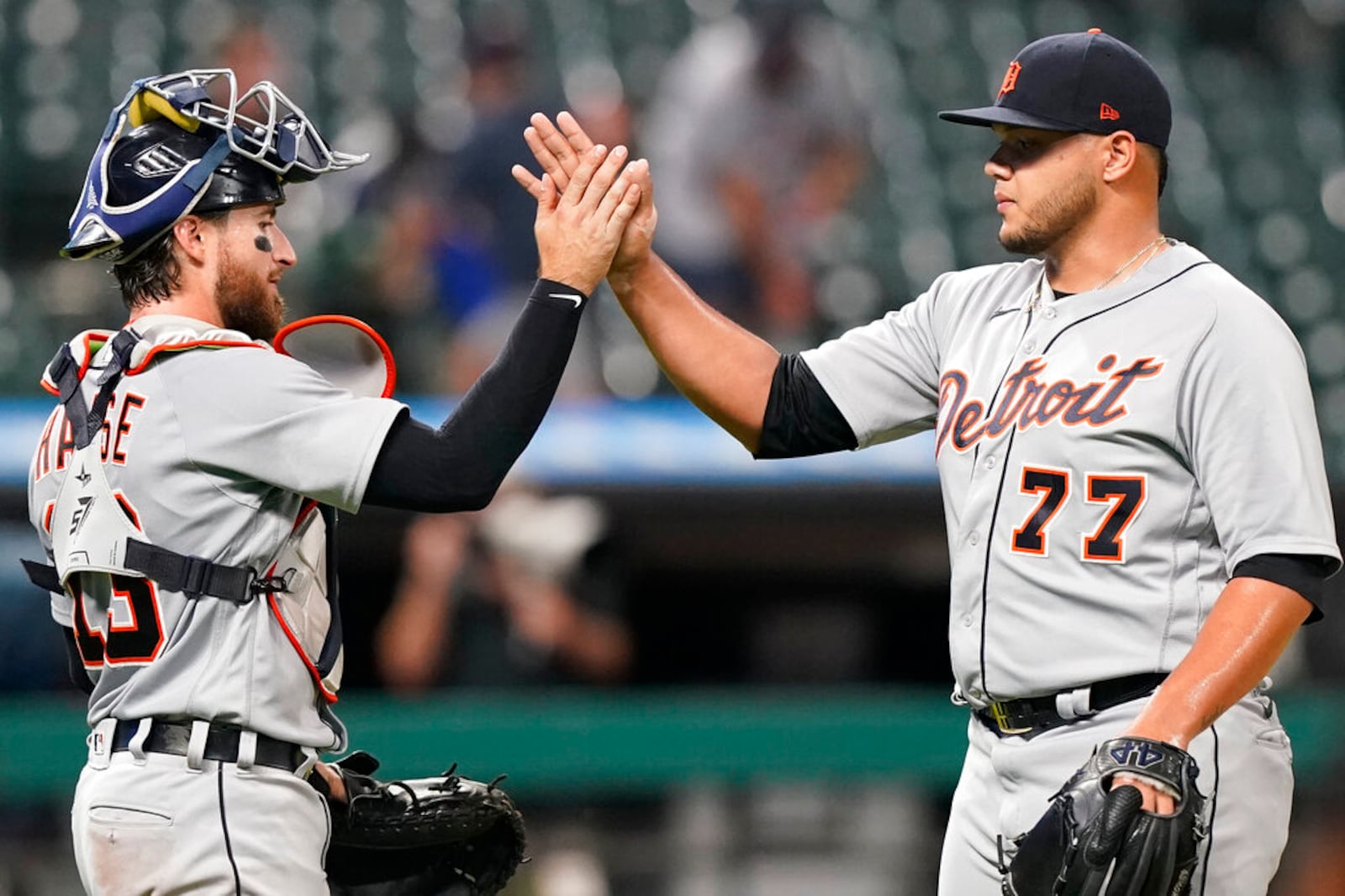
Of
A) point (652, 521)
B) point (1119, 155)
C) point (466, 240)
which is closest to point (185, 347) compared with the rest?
point (1119, 155)

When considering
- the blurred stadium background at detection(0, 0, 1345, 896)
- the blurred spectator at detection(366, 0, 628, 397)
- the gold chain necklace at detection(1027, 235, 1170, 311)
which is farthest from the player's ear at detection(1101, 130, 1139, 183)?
the blurred spectator at detection(366, 0, 628, 397)

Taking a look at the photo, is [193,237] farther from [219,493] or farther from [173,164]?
[219,493]

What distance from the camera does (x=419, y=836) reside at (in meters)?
3.11

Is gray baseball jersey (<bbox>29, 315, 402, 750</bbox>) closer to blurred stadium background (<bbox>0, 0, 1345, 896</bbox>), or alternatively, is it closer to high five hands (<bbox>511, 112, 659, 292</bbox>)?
high five hands (<bbox>511, 112, 659, 292</bbox>)

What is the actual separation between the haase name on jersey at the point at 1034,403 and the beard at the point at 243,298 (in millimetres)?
1145

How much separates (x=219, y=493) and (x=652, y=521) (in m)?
3.74

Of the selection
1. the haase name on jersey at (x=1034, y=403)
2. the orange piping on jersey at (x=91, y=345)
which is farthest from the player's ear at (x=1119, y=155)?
the orange piping on jersey at (x=91, y=345)

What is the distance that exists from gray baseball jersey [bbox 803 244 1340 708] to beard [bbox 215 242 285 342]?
3.78 feet

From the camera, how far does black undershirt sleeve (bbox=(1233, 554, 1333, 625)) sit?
→ 9.29ft

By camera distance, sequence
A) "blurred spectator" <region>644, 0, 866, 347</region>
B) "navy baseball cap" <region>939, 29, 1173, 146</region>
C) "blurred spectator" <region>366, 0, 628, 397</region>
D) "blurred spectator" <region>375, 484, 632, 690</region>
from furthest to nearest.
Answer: "blurred spectator" <region>644, 0, 866, 347</region>
"blurred spectator" <region>366, 0, 628, 397</region>
"blurred spectator" <region>375, 484, 632, 690</region>
"navy baseball cap" <region>939, 29, 1173, 146</region>

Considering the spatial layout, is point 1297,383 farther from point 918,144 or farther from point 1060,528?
point 918,144

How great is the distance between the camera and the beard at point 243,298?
116 inches

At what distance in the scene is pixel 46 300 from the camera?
727 centimetres

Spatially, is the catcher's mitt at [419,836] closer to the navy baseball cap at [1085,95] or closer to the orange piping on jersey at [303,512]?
the orange piping on jersey at [303,512]
